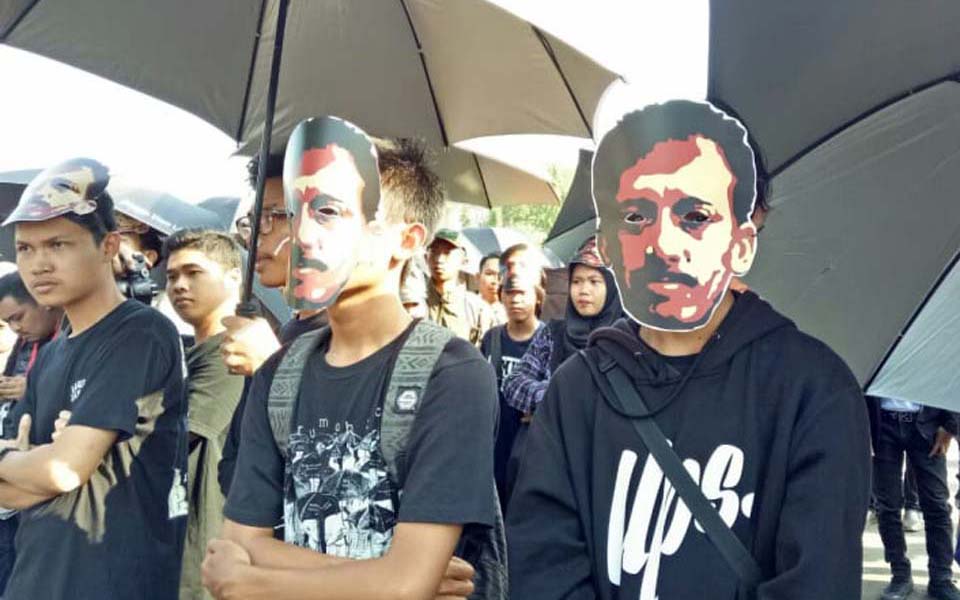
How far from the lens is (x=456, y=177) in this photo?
5.30 meters

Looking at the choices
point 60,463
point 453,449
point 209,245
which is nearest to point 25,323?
point 209,245

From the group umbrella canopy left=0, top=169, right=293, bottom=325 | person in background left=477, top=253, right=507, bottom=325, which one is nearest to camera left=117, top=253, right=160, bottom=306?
umbrella canopy left=0, top=169, right=293, bottom=325

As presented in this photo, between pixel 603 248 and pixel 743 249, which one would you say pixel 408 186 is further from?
pixel 743 249

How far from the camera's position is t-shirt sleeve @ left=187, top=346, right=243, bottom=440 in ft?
11.7

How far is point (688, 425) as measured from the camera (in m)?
1.93

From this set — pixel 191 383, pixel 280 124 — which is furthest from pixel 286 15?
pixel 191 383

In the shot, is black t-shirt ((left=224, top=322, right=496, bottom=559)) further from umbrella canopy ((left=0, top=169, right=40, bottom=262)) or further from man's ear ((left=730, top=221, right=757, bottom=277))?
umbrella canopy ((left=0, top=169, right=40, bottom=262))

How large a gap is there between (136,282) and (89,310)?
1078 millimetres

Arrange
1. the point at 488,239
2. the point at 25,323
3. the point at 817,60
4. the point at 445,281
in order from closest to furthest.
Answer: the point at 817,60, the point at 25,323, the point at 445,281, the point at 488,239

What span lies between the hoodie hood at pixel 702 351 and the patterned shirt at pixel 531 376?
2.96m

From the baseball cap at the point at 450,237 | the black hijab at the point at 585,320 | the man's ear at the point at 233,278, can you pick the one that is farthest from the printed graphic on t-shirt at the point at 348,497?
the baseball cap at the point at 450,237

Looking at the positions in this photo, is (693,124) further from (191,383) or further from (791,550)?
(191,383)

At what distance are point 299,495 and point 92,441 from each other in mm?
1003

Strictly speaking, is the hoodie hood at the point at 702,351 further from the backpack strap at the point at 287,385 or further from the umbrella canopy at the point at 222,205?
the umbrella canopy at the point at 222,205
